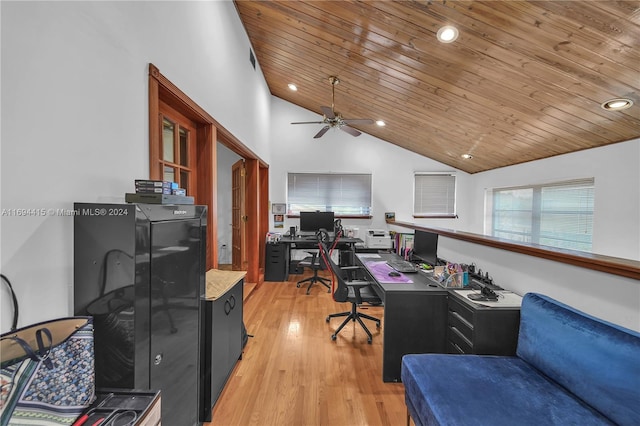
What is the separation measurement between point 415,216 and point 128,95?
17.0 ft

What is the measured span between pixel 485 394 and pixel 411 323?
0.82 meters

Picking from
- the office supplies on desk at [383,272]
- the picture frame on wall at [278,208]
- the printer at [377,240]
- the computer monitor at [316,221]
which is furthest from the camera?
the picture frame on wall at [278,208]

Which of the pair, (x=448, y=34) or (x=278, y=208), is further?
(x=278, y=208)

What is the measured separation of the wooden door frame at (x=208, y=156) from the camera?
5.01 feet

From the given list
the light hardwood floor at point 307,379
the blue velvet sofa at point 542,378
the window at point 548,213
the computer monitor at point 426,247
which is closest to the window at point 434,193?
the window at point 548,213

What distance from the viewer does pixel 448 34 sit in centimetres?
214

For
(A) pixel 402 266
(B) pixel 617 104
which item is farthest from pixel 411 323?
(B) pixel 617 104

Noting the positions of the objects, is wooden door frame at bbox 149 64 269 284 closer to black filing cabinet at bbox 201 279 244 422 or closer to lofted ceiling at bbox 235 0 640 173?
black filing cabinet at bbox 201 279 244 422


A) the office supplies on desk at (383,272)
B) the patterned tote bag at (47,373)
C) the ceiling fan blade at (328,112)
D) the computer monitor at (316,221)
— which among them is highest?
the ceiling fan blade at (328,112)

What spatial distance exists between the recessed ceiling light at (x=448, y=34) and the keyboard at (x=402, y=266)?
2100mm

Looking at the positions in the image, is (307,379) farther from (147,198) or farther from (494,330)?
(147,198)

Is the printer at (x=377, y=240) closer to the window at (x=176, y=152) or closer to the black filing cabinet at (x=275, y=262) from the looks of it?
the black filing cabinet at (x=275, y=262)

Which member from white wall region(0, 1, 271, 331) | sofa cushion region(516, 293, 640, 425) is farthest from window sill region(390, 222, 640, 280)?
white wall region(0, 1, 271, 331)

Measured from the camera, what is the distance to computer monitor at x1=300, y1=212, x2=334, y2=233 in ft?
16.7
